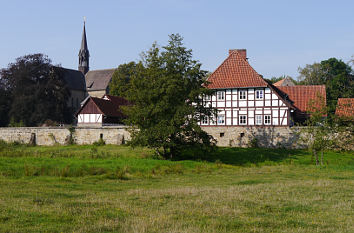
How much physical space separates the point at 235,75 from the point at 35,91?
1235 inches

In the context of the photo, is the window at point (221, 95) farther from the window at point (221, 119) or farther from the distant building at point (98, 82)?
the distant building at point (98, 82)

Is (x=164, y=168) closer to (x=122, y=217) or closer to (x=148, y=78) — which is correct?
(x=148, y=78)

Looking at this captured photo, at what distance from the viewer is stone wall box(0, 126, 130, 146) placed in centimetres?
4012

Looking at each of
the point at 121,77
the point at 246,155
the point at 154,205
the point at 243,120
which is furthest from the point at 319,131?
the point at 121,77

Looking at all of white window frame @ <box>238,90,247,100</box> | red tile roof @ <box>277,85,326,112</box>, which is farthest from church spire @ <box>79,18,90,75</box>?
white window frame @ <box>238,90,247,100</box>

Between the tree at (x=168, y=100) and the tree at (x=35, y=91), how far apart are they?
32517mm

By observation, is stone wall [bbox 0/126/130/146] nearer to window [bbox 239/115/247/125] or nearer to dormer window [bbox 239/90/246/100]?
window [bbox 239/115/247/125]

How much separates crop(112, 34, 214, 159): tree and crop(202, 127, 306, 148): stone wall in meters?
9.77

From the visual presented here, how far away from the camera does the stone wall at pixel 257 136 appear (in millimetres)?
36594

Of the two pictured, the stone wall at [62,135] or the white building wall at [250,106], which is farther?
the stone wall at [62,135]

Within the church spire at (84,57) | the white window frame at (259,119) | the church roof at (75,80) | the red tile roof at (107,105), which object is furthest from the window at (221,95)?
the church spire at (84,57)

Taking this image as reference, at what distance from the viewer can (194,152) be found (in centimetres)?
3047

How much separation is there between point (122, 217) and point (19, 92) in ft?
181

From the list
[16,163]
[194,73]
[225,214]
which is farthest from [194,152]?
[225,214]
